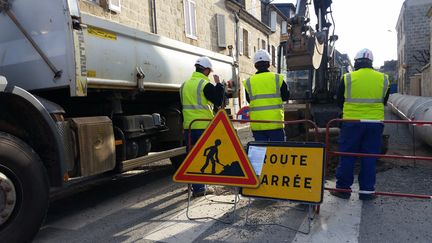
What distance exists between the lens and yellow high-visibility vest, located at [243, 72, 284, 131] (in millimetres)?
5352

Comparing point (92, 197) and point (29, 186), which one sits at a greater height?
point (29, 186)

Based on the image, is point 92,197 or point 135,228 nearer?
point 135,228

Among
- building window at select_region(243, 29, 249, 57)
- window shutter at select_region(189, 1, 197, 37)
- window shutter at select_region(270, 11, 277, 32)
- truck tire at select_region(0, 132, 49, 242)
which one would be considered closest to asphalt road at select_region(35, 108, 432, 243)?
truck tire at select_region(0, 132, 49, 242)

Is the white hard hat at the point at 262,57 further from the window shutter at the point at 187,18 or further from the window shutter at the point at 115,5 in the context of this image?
the window shutter at the point at 187,18

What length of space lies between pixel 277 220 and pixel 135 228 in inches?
64.4

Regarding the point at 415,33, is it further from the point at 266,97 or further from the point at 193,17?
the point at 266,97

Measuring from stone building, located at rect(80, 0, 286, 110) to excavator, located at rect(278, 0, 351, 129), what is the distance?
2.13m

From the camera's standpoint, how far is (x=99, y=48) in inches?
198

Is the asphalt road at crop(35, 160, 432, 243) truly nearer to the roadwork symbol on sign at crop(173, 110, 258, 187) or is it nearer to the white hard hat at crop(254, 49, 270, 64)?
the roadwork symbol on sign at crop(173, 110, 258, 187)

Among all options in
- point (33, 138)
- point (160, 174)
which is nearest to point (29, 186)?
point (33, 138)

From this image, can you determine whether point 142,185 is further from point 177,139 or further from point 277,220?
point 277,220

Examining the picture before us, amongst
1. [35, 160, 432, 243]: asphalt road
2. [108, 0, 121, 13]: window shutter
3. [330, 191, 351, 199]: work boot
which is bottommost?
[35, 160, 432, 243]: asphalt road

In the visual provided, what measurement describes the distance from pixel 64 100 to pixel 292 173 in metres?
3.10

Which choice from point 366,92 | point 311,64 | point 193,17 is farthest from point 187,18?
point 366,92
